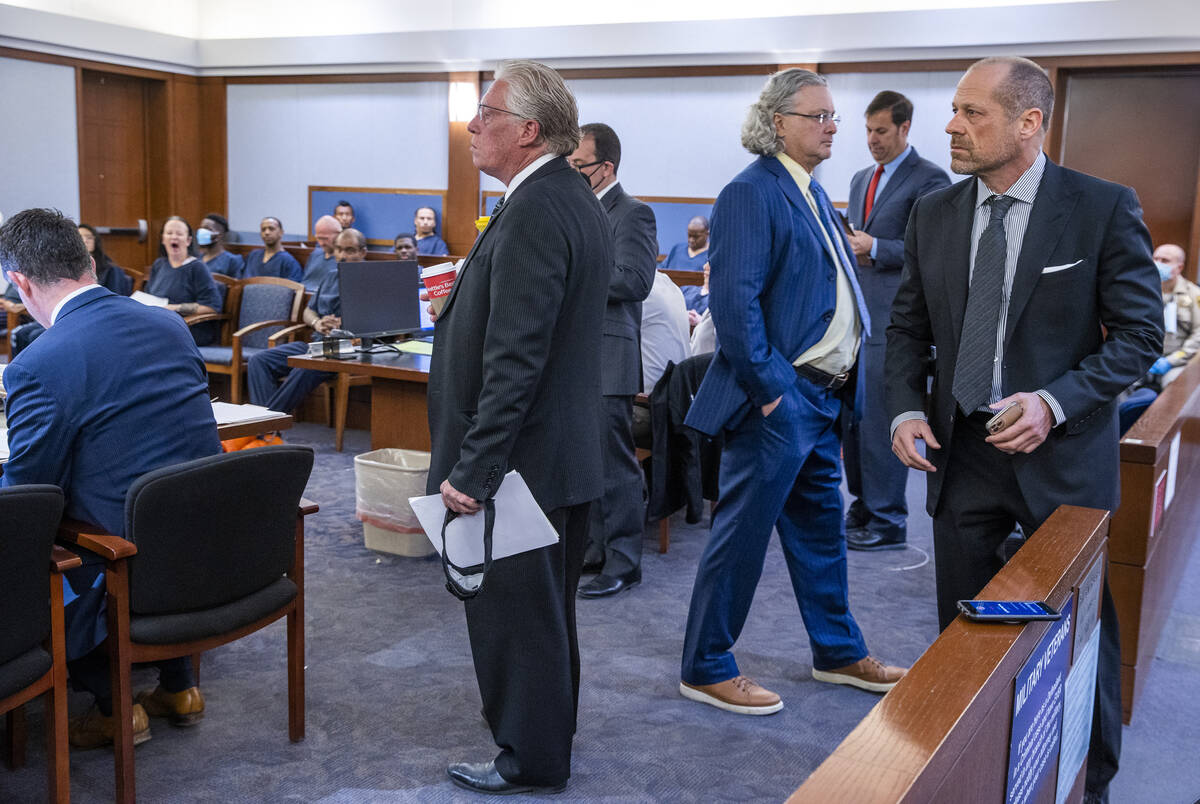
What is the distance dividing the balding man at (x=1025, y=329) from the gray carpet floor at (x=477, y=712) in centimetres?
74

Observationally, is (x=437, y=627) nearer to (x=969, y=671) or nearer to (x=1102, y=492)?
(x=1102, y=492)

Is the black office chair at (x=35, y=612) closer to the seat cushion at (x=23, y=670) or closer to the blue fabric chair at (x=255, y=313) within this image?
the seat cushion at (x=23, y=670)

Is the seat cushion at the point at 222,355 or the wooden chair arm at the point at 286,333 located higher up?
the wooden chair arm at the point at 286,333

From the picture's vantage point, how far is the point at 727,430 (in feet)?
8.79

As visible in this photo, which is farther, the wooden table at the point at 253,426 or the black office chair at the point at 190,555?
the wooden table at the point at 253,426

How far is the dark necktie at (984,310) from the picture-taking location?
6.66 feet

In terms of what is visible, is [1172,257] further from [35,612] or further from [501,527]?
[35,612]

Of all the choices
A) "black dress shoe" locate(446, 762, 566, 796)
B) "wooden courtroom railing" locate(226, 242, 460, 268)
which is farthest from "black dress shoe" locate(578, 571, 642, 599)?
"wooden courtroom railing" locate(226, 242, 460, 268)

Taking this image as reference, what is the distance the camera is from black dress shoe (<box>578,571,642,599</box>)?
363 cm

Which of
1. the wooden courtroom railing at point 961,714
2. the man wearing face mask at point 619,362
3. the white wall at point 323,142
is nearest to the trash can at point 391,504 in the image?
the man wearing face mask at point 619,362

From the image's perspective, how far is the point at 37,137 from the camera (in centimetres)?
1014

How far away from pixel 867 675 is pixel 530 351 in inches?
57.9

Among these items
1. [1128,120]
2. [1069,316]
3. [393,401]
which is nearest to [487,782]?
[1069,316]

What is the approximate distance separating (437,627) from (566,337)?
1523 mm
